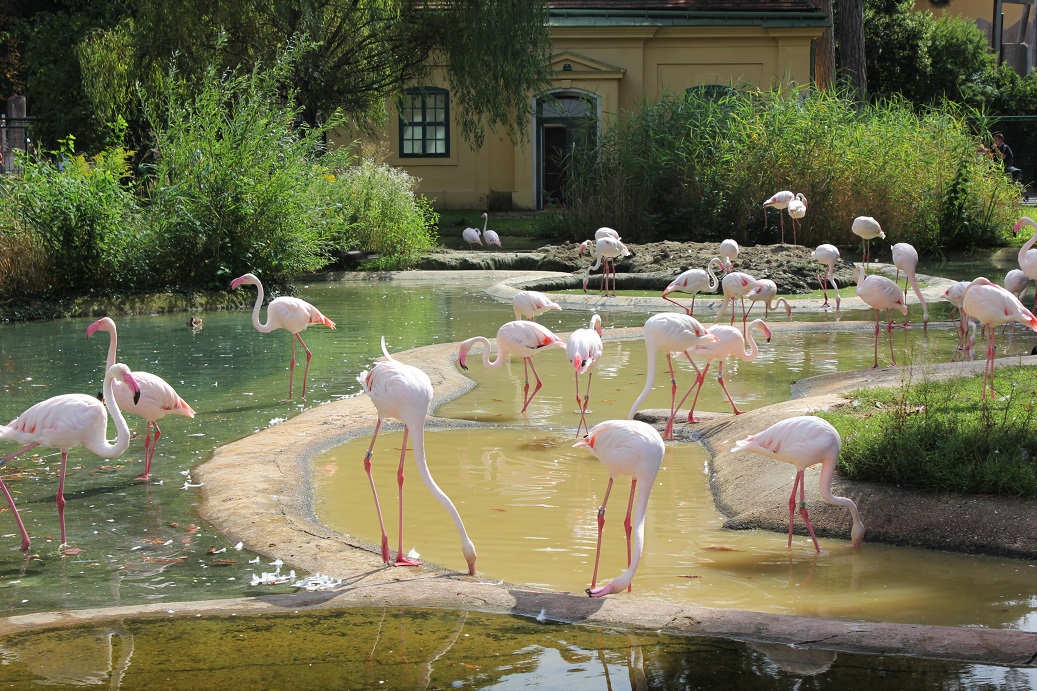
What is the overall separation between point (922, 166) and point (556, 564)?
52.8 ft

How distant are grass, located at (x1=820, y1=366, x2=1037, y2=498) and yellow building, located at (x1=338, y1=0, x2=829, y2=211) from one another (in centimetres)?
2121

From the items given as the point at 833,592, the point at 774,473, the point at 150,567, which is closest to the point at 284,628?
the point at 150,567

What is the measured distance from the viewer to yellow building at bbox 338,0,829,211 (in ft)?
90.7

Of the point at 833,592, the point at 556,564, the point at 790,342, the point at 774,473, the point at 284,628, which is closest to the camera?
the point at 284,628

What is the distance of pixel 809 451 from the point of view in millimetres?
5410

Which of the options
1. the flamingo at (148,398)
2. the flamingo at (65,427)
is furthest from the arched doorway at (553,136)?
the flamingo at (65,427)

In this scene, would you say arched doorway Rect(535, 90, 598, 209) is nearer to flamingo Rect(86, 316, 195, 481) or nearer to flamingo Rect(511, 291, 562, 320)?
flamingo Rect(511, 291, 562, 320)

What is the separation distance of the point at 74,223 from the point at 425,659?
39.5ft

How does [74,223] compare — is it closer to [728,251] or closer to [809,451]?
[728,251]

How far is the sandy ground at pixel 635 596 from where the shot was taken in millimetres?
4145

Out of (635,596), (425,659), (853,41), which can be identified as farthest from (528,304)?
(853,41)

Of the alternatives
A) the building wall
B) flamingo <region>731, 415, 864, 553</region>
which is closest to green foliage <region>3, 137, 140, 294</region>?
flamingo <region>731, 415, 864, 553</region>

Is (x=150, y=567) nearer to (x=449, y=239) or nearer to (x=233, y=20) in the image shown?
(x=233, y=20)

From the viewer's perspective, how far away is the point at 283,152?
15859 millimetres
